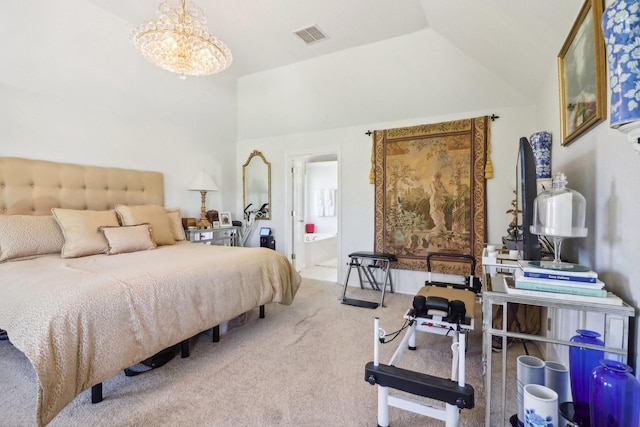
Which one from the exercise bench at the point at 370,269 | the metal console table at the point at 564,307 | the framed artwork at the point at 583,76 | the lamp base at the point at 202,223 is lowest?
the exercise bench at the point at 370,269

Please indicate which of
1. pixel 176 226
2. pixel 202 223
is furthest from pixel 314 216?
pixel 176 226

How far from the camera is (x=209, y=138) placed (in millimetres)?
4809

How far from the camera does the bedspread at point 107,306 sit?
4.80ft

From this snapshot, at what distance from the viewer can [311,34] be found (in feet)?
10.1

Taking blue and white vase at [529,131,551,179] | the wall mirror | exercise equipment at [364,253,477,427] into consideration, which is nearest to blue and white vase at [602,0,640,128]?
exercise equipment at [364,253,477,427]

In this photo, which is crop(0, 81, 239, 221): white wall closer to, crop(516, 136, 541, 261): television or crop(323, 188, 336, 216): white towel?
crop(323, 188, 336, 216): white towel

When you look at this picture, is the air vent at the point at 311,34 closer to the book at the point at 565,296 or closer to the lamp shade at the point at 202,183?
the lamp shade at the point at 202,183

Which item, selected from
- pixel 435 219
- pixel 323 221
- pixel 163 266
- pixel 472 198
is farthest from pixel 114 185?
pixel 323 221

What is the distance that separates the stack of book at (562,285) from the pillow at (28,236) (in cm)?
351

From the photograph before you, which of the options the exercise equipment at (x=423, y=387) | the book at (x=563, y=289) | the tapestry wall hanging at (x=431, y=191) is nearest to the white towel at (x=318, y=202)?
the tapestry wall hanging at (x=431, y=191)

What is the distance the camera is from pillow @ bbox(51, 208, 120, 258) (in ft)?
8.66

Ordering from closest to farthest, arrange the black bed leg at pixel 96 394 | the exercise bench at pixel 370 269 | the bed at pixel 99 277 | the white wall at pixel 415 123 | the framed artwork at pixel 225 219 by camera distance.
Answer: the white wall at pixel 415 123 < the bed at pixel 99 277 < the black bed leg at pixel 96 394 < the exercise bench at pixel 370 269 < the framed artwork at pixel 225 219

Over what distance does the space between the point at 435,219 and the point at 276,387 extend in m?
2.85

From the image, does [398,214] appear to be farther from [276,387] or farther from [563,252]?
[276,387]
